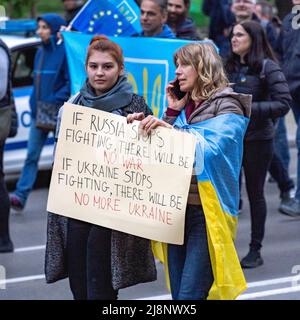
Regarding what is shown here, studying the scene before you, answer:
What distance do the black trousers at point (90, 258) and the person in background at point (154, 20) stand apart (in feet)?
10.8

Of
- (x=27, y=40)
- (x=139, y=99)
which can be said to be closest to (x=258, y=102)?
(x=139, y=99)

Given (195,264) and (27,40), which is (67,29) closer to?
(27,40)

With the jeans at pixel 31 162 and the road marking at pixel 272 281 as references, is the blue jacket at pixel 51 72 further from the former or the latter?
the road marking at pixel 272 281

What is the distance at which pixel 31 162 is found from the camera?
9477 mm

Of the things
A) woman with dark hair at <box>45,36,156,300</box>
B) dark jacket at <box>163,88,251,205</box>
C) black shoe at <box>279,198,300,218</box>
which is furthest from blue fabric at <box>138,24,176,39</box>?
dark jacket at <box>163,88,251,205</box>

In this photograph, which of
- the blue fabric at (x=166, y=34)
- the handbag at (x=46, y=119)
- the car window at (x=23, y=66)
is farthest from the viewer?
the car window at (x=23, y=66)

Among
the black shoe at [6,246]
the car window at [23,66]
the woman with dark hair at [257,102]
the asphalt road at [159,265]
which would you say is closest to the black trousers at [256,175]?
the woman with dark hair at [257,102]

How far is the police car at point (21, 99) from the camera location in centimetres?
1029

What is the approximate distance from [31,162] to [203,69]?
4695mm

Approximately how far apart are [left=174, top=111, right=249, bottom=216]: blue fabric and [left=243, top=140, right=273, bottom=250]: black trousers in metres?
2.09

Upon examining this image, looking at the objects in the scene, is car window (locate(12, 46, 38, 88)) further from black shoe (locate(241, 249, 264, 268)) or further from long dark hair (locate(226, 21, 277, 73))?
black shoe (locate(241, 249, 264, 268))

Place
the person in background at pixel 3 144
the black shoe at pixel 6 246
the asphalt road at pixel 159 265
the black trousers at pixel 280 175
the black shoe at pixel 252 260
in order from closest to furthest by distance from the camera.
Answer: the asphalt road at pixel 159 265 → the black shoe at pixel 252 260 → the person in background at pixel 3 144 → the black shoe at pixel 6 246 → the black trousers at pixel 280 175

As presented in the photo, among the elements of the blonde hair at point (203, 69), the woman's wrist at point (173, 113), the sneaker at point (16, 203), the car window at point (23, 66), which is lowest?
the sneaker at point (16, 203)
